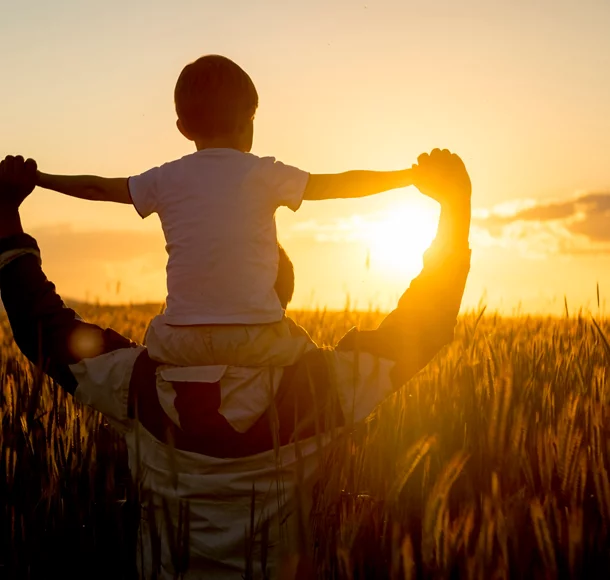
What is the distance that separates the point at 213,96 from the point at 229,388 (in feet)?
2.70

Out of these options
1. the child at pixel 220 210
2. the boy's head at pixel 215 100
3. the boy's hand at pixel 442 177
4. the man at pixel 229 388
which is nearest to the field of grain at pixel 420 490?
the man at pixel 229 388

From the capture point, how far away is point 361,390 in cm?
218

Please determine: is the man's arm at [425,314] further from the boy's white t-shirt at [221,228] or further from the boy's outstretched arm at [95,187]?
the boy's outstretched arm at [95,187]

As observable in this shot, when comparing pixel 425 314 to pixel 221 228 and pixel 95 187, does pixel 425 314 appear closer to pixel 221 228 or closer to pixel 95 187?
pixel 221 228

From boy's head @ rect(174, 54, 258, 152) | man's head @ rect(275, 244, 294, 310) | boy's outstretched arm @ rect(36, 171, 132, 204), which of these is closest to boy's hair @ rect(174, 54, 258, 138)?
boy's head @ rect(174, 54, 258, 152)

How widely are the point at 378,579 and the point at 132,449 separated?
29.9 inches

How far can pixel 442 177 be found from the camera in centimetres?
237

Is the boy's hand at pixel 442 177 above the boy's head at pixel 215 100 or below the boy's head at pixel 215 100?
below

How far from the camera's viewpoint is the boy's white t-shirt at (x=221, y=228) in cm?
211

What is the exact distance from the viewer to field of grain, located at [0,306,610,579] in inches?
60.0

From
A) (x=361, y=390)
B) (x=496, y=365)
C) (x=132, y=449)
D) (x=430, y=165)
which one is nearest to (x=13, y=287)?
(x=132, y=449)

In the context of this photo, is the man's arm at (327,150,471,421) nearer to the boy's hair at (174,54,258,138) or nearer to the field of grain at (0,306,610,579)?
the field of grain at (0,306,610,579)

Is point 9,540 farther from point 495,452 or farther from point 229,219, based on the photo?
point 495,452

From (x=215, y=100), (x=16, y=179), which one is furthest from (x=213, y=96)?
(x=16, y=179)
